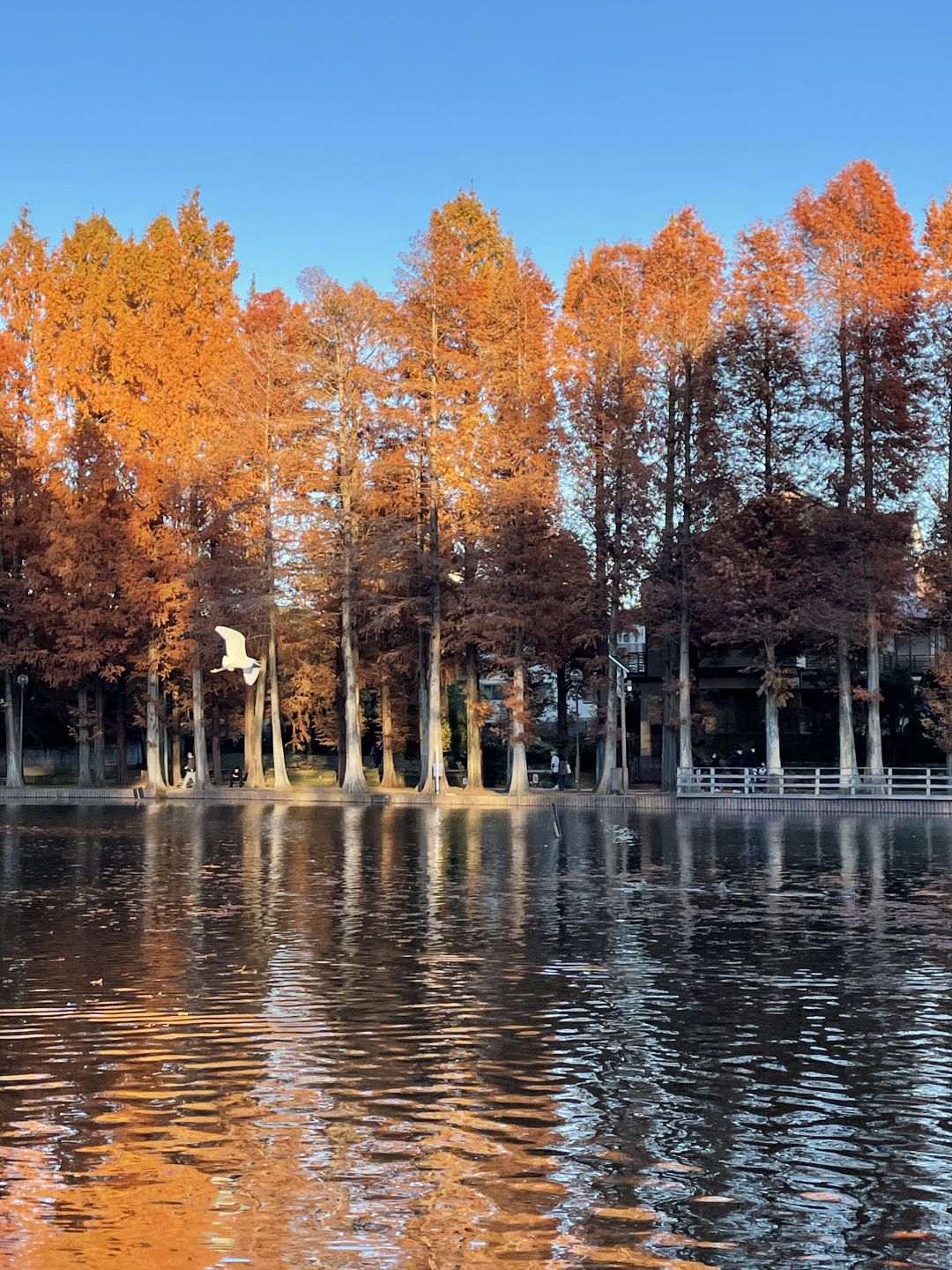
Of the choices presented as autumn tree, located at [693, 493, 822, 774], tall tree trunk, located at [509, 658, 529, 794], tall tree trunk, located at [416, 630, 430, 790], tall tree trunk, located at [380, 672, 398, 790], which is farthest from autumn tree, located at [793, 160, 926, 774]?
tall tree trunk, located at [380, 672, 398, 790]

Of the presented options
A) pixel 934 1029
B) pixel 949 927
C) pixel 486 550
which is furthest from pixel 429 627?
pixel 934 1029

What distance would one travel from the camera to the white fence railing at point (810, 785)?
44969 mm

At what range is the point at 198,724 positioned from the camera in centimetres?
5406

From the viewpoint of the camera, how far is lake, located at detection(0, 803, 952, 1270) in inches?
290

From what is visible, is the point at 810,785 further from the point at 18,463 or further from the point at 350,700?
the point at 18,463

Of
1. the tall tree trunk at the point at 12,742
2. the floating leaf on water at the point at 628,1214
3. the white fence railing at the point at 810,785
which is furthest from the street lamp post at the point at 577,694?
the floating leaf on water at the point at 628,1214

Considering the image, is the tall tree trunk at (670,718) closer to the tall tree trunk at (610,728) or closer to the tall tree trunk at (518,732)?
the tall tree trunk at (610,728)

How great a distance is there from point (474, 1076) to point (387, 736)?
48.9 meters

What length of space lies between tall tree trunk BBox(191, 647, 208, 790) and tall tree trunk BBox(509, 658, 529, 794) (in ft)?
35.1

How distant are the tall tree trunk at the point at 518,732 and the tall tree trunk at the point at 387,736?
8271 mm

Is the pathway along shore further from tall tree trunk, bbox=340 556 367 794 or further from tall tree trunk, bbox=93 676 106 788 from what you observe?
tall tree trunk, bbox=93 676 106 788

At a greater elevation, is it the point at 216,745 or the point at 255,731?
the point at 255,731

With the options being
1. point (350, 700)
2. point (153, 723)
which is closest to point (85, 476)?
point (153, 723)

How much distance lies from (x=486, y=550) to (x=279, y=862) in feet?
84.8
